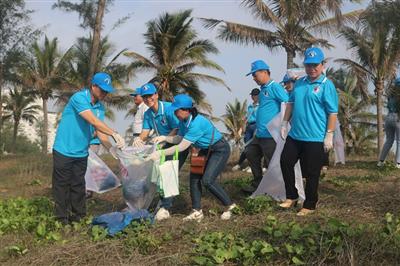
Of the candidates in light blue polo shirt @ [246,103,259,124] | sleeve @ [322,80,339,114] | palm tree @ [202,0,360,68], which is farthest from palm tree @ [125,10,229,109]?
sleeve @ [322,80,339,114]

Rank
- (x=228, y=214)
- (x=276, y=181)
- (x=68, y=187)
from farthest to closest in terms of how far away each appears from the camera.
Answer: (x=276, y=181) → (x=68, y=187) → (x=228, y=214)

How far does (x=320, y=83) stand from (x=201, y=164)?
154 centimetres

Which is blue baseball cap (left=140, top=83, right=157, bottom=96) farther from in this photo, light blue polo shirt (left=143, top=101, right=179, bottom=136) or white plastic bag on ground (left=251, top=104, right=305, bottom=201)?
white plastic bag on ground (left=251, top=104, right=305, bottom=201)

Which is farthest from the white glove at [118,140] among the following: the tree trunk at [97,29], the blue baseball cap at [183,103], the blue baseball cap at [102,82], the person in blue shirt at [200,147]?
the tree trunk at [97,29]

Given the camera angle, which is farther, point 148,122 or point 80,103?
point 148,122

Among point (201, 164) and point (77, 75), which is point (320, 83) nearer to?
point (201, 164)

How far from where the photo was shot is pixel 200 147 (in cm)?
550

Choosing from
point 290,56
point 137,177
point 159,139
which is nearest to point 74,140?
point 137,177

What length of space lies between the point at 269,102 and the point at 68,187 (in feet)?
8.39

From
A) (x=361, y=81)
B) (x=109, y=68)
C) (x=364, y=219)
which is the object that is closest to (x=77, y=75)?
(x=109, y=68)

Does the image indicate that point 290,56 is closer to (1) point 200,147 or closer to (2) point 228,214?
(1) point 200,147

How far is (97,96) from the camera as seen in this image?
17.8 feet

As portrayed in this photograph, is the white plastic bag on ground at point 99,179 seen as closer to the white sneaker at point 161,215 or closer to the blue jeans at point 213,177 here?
the white sneaker at point 161,215

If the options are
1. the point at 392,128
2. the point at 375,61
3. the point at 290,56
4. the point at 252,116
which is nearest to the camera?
the point at 252,116
